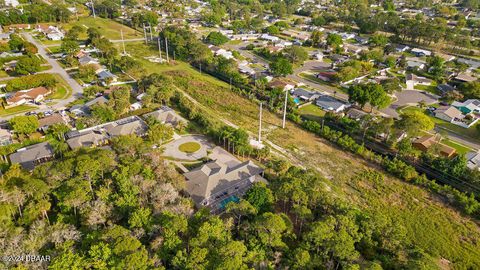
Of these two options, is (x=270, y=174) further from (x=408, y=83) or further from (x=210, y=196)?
(x=408, y=83)

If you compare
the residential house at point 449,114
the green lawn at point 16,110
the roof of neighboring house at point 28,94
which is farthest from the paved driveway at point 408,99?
the green lawn at point 16,110

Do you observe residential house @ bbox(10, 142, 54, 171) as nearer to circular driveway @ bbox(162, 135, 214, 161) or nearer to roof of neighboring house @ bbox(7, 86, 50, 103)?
circular driveway @ bbox(162, 135, 214, 161)

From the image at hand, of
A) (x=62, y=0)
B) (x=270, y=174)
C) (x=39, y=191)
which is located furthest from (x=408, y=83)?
(x=62, y=0)

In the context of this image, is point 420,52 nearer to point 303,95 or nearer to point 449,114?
point 449,114

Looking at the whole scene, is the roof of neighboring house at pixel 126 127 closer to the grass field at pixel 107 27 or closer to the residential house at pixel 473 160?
the residential house at pixel 473 160

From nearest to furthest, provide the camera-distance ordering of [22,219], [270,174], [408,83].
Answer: [22,219] → [270,174] → [408,83]

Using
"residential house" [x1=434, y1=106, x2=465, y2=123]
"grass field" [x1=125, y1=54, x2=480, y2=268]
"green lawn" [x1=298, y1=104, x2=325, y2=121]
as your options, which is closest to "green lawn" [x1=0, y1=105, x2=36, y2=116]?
"grass field" [x1=125, y1=54, x2=480, y2=268]

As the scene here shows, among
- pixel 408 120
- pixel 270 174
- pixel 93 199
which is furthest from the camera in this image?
pixel 408 120

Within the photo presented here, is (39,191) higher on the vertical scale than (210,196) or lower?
higher
